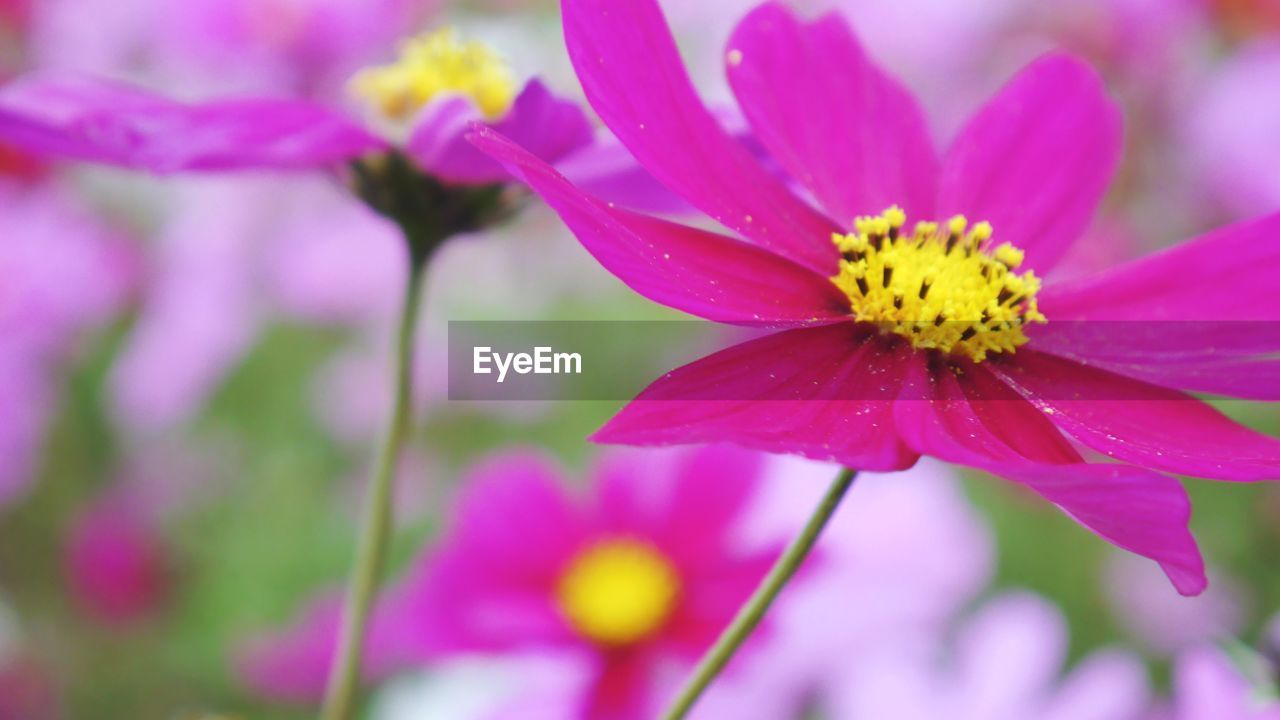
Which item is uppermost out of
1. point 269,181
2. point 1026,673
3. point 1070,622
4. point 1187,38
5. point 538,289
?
point 1187,38

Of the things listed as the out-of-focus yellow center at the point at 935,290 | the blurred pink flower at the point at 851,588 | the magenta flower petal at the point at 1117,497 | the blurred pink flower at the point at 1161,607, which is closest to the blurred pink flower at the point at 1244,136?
the blurred pink flower at the point at 1161,607

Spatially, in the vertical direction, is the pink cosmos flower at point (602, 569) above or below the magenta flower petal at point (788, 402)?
below

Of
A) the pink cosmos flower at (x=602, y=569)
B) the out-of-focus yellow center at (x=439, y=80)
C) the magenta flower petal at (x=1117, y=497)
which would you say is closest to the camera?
the magenta flower petal at (x=1117, y=497)

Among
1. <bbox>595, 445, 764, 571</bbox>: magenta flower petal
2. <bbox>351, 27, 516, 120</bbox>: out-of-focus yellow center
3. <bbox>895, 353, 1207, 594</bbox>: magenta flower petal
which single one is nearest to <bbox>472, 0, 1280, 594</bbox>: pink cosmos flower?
<bbox>895, 353, 1207, 594</bbox>: magenta flower petal

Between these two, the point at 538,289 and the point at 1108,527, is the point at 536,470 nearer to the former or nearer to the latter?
the point at 1108,527

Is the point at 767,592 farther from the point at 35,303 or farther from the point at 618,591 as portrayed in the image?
the point at 35,303

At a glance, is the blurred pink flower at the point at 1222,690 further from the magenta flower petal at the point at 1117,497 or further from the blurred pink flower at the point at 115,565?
the blurred pink flower at the point at 115,565

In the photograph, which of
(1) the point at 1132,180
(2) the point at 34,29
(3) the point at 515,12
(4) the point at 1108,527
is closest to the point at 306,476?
(2) the point at 34,29
